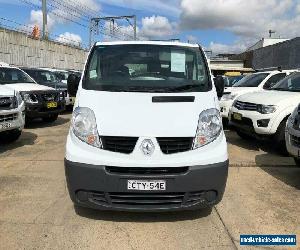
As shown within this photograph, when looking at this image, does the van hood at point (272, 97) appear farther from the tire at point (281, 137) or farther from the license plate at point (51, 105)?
the license plate at point (51, 105)

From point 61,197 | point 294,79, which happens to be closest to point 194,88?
point 61,197

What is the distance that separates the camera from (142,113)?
3.91 m

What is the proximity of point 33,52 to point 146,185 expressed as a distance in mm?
22583

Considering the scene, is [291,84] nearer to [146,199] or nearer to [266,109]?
[266,109]

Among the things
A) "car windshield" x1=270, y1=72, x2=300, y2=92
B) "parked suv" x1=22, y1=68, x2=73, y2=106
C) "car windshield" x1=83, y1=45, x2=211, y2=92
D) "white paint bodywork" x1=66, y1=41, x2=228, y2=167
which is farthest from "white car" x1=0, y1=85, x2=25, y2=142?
"parked suv" x1=22, y1=68, x2=73, y2=106

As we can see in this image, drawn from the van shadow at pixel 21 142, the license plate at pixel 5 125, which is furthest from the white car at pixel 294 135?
the van shadow at pixel 21 142

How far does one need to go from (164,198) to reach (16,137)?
5366 mm

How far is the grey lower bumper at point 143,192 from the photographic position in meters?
3.69

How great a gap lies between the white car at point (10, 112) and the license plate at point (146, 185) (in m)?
4.30

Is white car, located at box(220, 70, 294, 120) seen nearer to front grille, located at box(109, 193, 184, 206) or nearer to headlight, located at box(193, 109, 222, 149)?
headlight, located at box(193, 109, 222, 149)

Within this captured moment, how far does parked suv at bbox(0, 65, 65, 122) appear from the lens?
1041 centimetres

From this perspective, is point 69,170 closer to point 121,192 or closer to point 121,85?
point 121,192

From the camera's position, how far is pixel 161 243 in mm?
3629

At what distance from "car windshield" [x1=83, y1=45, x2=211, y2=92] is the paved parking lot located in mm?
1449
